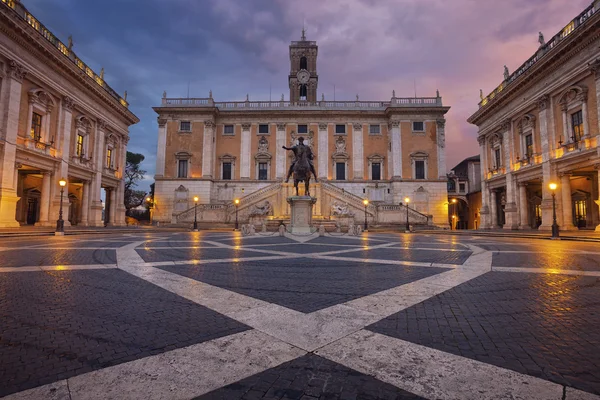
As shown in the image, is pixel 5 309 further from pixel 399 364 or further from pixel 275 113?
pixel 275 113

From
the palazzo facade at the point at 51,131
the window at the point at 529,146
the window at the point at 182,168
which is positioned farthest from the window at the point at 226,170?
the window at the point at 529,146

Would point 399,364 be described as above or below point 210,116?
below

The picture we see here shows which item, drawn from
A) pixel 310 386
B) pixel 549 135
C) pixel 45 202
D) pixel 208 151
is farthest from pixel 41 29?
pixel 549 135

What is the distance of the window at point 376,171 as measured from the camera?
134ft

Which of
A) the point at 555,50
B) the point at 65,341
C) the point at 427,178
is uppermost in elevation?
the point at 555,50

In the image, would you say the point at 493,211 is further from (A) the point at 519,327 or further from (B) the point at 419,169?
(A) the point at 519,327

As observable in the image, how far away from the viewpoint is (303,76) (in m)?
55.1

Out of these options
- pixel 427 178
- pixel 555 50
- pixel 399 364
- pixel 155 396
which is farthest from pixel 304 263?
pixel 427 178

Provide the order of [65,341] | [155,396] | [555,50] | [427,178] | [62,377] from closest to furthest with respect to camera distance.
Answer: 1. [155,396]
2. [62,377]
3. [65,341]
4. [555,50]
5. [427,178]

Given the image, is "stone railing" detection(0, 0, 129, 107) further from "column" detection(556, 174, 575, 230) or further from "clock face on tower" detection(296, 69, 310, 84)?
"column" detection(556, 174, 575, 230)

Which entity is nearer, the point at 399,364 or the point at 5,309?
the point at 399,364

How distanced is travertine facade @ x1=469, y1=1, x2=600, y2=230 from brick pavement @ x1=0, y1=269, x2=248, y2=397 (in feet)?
84.5

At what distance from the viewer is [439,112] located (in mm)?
39594

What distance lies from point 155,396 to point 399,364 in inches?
65.0
